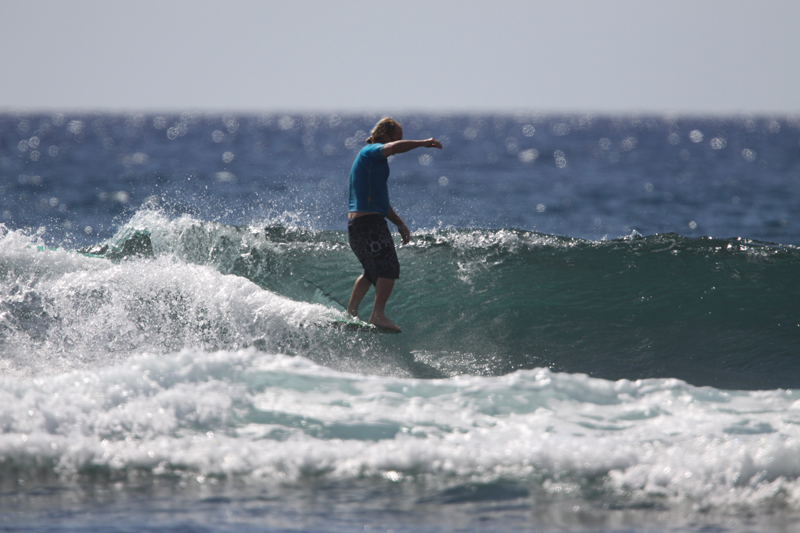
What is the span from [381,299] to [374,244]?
46 centimetres

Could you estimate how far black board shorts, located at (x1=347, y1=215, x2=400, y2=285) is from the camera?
5457mm

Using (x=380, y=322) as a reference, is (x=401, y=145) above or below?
above

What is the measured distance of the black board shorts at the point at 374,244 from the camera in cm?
546

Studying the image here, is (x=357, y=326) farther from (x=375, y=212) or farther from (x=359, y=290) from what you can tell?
(x=375, y=212)

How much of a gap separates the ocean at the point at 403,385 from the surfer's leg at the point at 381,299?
9.5 inches

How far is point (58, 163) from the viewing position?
3177 cm

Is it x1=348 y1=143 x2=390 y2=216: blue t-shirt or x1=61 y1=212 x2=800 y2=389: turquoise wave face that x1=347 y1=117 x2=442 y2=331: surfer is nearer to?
x1=348 y1=143 x2=390 y2=216: blue t-shirt

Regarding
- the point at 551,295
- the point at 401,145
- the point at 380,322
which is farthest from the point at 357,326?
the point at 551,295

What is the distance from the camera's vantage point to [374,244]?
216 inches

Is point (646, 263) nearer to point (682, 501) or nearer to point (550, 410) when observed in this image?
point (550, 410)

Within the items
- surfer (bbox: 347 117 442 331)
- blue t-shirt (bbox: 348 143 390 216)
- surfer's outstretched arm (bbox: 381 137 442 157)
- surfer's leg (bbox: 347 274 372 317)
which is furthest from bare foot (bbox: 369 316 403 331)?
surfer's outstretched arm (bbox: 381 137 442 157)

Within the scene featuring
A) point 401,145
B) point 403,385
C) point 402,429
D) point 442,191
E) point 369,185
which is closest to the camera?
point 402,429

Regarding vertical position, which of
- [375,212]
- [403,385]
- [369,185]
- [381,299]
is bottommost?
[403,385]

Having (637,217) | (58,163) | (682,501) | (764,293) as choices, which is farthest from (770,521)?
(58,163)
